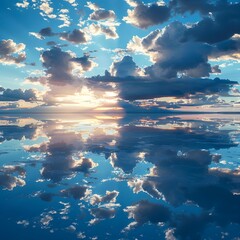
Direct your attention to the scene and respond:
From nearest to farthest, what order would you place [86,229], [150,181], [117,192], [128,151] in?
[86,229] < [117,192] < [150,181] < [128,151]

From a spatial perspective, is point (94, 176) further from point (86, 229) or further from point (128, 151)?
point (128, 151)

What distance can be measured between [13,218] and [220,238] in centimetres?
920

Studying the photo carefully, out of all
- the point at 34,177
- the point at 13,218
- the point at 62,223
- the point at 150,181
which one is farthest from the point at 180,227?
the point at 34,177

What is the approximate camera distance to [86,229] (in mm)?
11586

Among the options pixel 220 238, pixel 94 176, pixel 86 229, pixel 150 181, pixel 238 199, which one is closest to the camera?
pixel 220 238

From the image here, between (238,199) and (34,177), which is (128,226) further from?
(34,177)

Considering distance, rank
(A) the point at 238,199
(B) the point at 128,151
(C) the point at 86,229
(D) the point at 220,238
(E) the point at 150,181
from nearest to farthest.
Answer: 1. (D) the point at 220,238
2. (C) the point at 86,229
3. (A) the point at 238,199
4. (E) the point at 150,181
5. (B) the point at 128,151

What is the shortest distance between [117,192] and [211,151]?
1716 cm

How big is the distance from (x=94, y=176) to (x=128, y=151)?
10.5 meters

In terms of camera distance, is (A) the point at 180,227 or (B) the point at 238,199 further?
(B) the point at 238,199

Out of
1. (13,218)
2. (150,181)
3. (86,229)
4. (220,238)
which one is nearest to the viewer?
(220,238)

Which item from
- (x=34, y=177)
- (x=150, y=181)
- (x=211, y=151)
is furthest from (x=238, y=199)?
(x=211, y=151)

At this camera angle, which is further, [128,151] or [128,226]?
[128,151]

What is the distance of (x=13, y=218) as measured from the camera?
495 inches
